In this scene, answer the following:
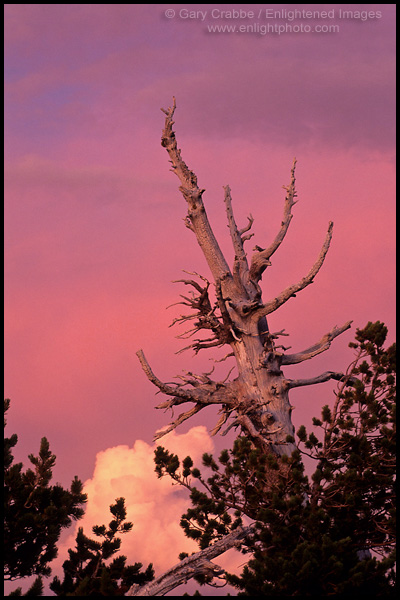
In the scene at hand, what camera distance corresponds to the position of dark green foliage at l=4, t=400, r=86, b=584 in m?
11.9

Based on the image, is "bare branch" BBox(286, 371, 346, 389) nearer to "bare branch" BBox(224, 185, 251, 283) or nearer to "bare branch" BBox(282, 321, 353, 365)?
"bare branch" BBox(282, 321, 353, 365)

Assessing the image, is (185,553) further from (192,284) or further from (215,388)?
(192,284)

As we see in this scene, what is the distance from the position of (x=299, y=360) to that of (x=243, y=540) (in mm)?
4162

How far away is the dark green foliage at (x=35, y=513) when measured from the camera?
1193 cm

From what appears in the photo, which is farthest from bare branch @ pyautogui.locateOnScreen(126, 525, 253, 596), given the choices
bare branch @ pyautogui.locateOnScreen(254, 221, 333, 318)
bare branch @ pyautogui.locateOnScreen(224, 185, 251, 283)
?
bare branch @ pyautogui.locateOnScreen(224, 185, 251, 283)

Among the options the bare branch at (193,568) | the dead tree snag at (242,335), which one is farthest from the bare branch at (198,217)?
the bare branch at (193,568)

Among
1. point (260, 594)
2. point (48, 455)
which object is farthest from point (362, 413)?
point (48, 455)

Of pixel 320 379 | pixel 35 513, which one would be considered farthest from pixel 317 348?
pixel 35 513

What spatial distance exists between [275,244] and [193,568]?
7037 mm

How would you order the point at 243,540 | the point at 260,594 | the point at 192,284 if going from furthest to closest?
the point at 192,284
the point at 243,540
the point at 260,594

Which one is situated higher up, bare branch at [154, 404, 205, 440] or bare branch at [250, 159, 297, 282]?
bare branch at [250, 159, 297, 282]

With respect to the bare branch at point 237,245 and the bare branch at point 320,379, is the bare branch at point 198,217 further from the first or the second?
the bare branch at point 320,379

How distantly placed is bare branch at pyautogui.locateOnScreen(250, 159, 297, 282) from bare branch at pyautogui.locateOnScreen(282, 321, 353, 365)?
1.83m

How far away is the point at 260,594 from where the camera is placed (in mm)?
11641
